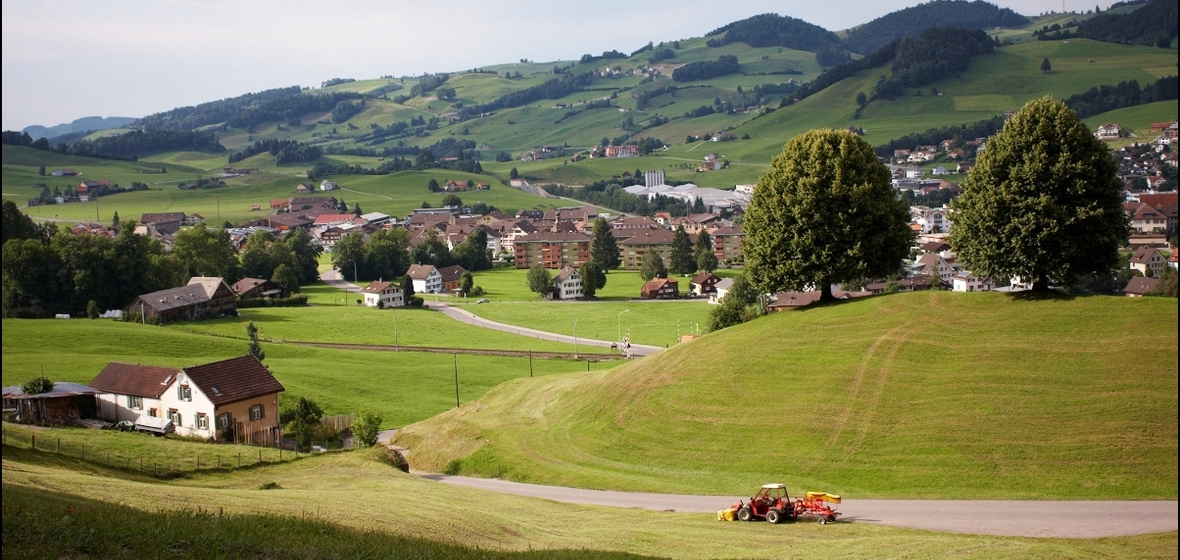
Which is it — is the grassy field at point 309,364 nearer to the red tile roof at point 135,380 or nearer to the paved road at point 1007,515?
the red tile roof at point 135,380

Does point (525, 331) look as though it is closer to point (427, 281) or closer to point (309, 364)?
point (309, 364)

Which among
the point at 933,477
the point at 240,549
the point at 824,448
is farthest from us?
the point at 824,448

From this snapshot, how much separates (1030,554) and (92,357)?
205 ft

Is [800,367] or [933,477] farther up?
[800,367]

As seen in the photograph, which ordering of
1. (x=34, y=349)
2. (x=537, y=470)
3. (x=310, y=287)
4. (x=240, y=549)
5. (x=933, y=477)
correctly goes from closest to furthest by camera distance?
1. (x=240, y=549)
2. (x=933, y=477)
3. (x=537, y=470)
4. (x=34, y=349)
5. (x=310, y=287)

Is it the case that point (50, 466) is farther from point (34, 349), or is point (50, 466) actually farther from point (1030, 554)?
point (34, 349)

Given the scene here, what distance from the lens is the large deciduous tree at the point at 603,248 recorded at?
15600cm

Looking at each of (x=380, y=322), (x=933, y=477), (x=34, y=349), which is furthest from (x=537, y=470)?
(x=380, y=322)

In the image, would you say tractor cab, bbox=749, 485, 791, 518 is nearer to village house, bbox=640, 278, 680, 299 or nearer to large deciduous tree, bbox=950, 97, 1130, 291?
large deciduous tree, bbox=950, 97, 1130, 291

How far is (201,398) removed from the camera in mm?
48656

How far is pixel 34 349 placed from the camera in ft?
236

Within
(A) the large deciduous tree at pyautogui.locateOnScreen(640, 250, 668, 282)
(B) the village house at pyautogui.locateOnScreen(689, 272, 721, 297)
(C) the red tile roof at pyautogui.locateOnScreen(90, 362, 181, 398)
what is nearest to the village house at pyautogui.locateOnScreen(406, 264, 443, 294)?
(A) the large deciduous tree at pyautogui.locateOnScreen(640, 250, 668, 282)

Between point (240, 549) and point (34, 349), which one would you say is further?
point (34, 349)

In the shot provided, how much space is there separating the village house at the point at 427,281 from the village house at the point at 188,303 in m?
33.8
